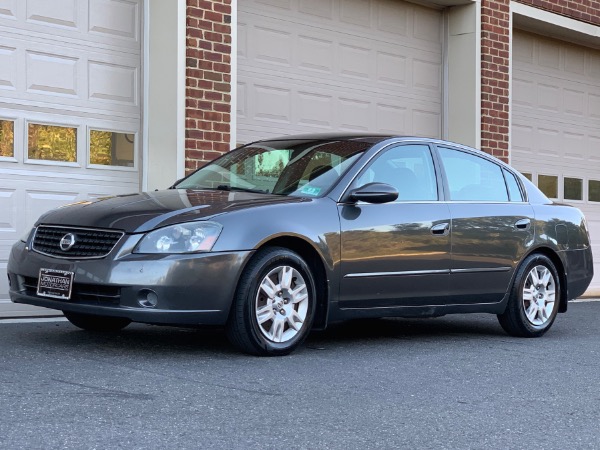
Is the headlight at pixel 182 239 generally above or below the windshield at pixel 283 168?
below

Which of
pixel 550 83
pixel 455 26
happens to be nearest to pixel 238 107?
pixel 455 26

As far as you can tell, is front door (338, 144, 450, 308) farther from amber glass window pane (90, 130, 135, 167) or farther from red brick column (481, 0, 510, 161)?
red brick column (481, 0, 510, 161)

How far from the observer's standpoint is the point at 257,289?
6.58m

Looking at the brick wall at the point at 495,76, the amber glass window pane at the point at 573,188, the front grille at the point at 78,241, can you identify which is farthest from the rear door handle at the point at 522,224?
the amber glass window pane at the point at 573,188

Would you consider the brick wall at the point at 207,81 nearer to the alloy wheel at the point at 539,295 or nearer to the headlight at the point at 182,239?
the alloy wheel at the point at 539,295

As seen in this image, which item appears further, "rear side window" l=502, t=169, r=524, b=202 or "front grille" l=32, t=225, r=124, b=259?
"rear side window" l=502, t=169, r=524, b=202

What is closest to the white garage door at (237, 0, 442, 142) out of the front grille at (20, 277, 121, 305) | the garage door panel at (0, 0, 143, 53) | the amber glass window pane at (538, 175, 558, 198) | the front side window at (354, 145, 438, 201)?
the garage door panel at (0, 0, 143, 53)

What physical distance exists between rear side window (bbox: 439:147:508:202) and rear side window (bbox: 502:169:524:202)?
0.18 feet

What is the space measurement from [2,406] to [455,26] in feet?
32.8

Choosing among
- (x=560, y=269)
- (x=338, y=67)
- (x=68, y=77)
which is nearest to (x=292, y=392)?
(x=560, y=269)

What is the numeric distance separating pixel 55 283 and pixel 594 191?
1108cm

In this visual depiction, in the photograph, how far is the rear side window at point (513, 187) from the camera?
8727 mm

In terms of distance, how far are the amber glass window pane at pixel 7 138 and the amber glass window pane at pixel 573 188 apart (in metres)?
8.52

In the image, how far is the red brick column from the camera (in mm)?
13562
